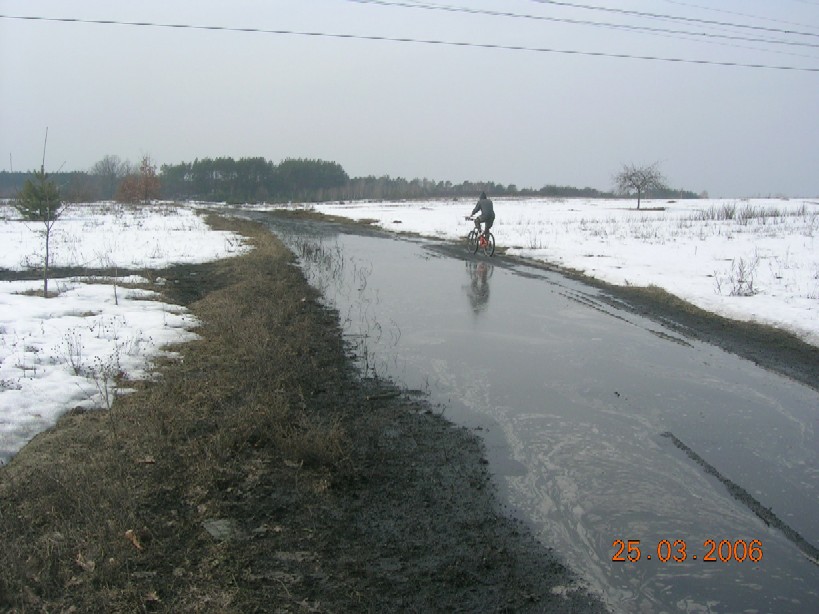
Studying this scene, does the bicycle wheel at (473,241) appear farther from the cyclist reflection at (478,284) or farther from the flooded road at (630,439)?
the flooded road at (630,439)

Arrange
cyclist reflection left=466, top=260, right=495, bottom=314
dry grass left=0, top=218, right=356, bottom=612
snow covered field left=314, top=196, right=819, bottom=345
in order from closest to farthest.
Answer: dry grass left=0, top=218, right=356, bottom=612 → snow covered field left=314, top=196, right=819, bottom=345 → cyclist reflection left=466, top=260, right=495, bottom=314

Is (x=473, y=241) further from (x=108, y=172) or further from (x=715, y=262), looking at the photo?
(x=108, y=172)

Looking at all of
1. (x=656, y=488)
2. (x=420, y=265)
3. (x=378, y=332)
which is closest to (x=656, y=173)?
(x=420, y=265)

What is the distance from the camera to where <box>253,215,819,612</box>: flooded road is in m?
3.72

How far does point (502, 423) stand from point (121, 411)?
152 inches

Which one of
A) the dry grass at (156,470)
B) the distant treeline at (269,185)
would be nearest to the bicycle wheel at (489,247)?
the dry grass at (156,470)

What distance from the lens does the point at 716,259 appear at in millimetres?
18734

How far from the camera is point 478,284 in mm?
15023

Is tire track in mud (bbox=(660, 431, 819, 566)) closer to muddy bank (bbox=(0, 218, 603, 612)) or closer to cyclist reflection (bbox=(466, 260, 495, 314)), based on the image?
muddy bank (bbox=(0, 218, 603, 612))

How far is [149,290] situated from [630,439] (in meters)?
11.0

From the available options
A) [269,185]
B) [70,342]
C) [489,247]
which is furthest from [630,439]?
[269,185]
